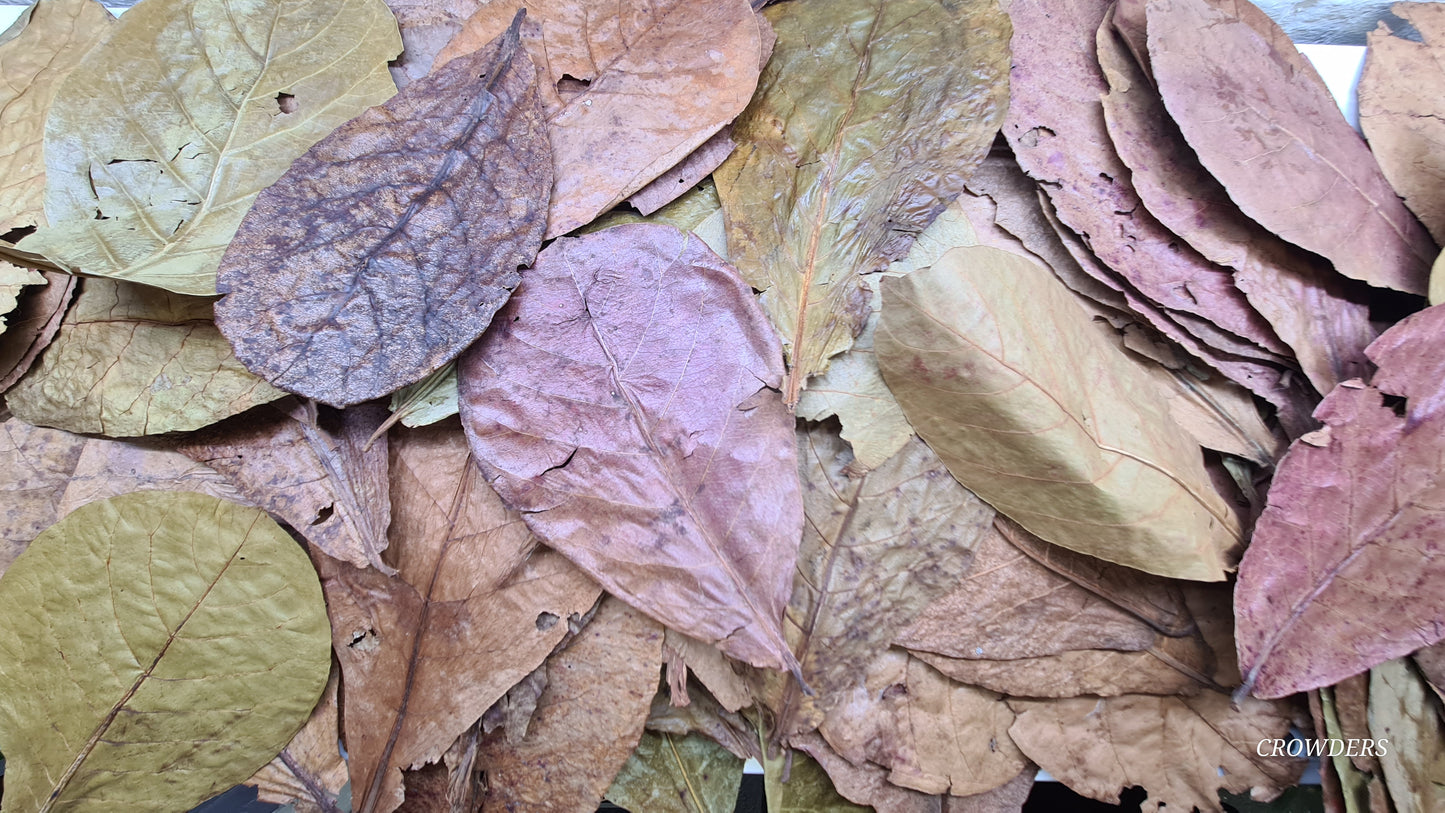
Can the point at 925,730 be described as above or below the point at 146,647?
below

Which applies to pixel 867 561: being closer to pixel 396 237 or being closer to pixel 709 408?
pixel 709 408

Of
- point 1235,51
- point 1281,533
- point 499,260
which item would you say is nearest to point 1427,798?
point 1281,533

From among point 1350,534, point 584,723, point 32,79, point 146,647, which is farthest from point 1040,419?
point 32,79

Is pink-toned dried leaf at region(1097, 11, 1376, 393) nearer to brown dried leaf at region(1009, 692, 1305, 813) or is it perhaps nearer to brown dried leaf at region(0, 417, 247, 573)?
brown dried leaf at region(1009, 692, 1305, 813)

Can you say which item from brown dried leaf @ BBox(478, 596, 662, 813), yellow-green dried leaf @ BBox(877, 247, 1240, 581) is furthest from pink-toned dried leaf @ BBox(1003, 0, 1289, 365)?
brown dried leaf @ BBox(478, 596, 662, 813)

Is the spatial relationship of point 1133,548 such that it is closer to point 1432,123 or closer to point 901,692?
point 901,692

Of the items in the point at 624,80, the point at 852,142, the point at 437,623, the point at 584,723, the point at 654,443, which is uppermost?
the point at 624,80
